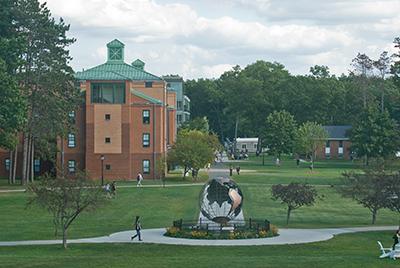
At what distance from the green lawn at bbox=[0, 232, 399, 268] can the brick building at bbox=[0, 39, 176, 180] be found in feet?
161

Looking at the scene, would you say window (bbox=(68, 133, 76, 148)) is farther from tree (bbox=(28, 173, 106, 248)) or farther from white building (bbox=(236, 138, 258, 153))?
white building (bbox=(236, 138, 258, 153))

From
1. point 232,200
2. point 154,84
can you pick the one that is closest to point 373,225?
point 232,200

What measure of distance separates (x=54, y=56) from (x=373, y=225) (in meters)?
42.0

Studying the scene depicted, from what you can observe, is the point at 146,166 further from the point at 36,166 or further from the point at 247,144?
the point at 247,144

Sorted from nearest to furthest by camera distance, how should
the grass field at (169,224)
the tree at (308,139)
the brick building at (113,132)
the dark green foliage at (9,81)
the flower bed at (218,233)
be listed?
the grass field at (169,224)
the flower bed at (218,233)
the dark green foliage at (9,81)
the brick building at (113,132)
the tree at (308,139)

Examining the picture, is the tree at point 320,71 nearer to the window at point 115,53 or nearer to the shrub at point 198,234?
the window at point 115,53

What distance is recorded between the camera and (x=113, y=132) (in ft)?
302

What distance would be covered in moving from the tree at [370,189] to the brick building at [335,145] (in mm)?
95374

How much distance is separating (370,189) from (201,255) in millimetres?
17698

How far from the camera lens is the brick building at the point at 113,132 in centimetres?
9119

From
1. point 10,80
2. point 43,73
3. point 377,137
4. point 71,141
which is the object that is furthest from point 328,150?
point 10,80

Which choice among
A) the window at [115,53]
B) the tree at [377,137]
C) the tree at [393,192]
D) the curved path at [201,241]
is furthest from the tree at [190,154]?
the curved path at [201,241]

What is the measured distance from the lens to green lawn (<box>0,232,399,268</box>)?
114 ft

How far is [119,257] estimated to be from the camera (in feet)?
123
